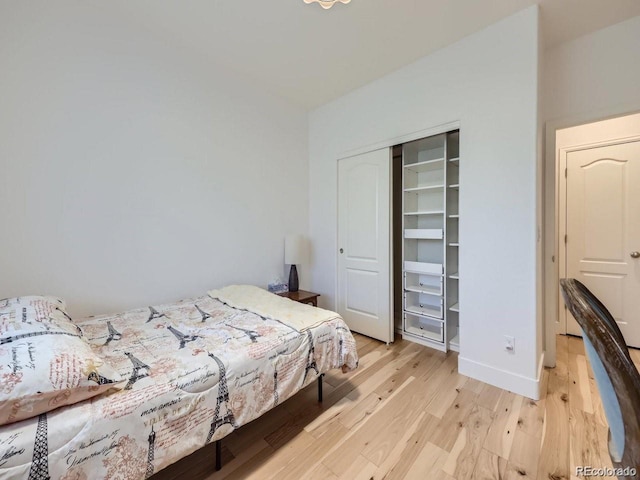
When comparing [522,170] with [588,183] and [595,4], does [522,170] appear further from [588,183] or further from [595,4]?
[588,183]

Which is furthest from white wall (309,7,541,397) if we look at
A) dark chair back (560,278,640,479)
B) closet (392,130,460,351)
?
dark chair back (560,278,640,479)

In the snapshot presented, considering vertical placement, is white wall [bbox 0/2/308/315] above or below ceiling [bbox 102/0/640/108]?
below

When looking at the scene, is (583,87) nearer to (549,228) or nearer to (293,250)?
(549,228)

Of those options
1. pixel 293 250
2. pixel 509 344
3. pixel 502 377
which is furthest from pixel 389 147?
pixel 502 377

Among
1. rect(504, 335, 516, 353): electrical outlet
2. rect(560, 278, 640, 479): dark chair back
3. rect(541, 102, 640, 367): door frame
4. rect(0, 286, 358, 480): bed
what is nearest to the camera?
rect(560, 278, 640, 479): dark chair back

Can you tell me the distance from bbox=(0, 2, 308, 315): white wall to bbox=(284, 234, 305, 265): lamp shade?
11.7 inches

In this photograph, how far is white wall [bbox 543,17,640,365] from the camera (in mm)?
1920

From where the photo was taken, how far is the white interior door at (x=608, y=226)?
8.31ft

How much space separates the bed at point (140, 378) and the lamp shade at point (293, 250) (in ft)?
3.66

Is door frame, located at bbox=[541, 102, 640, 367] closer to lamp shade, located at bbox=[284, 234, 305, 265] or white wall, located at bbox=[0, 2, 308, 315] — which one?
lamp shade, located at bbox=[284, 234, 305, 265]

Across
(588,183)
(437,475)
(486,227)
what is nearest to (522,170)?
(486,227)

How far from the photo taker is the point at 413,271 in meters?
2.80

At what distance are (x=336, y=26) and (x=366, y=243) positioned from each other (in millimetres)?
1947

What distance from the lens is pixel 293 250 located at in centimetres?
299
